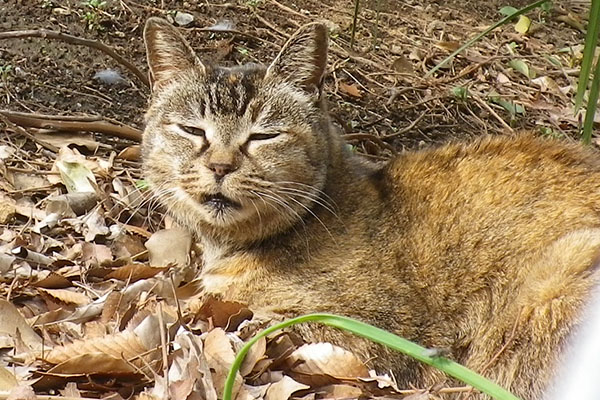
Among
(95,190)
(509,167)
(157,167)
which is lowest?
(95,190)

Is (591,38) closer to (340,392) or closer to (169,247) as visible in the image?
(340,392)

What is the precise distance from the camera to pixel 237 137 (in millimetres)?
3812

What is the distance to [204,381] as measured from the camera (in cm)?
315

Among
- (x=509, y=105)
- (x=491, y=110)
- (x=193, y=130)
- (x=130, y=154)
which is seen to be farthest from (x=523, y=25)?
(x=193, y=130)

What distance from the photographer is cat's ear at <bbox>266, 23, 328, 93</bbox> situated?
→ 3934 mm

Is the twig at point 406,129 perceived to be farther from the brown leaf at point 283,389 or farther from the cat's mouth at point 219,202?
the brown leaf at point 283,389

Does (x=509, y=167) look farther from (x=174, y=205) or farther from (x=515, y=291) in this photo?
(x=174, y=205)

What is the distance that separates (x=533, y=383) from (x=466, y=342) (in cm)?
37

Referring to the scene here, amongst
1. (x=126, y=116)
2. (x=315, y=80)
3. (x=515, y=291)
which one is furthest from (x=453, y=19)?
(x=515, y=291)

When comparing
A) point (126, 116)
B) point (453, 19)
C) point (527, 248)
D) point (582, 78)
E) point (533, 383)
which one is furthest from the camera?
point (453, 19)

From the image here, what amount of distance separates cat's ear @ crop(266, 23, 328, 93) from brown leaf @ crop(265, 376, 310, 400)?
1422mm

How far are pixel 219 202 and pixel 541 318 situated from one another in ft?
4.56

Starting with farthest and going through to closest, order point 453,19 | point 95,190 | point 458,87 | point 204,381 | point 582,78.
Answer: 1. point 453,19
2. point 458,87
3. point 95,190
4. point 582,78
5. point 204,381

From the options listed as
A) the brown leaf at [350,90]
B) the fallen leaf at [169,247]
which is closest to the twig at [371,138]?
the brown leaf at [350,90]
